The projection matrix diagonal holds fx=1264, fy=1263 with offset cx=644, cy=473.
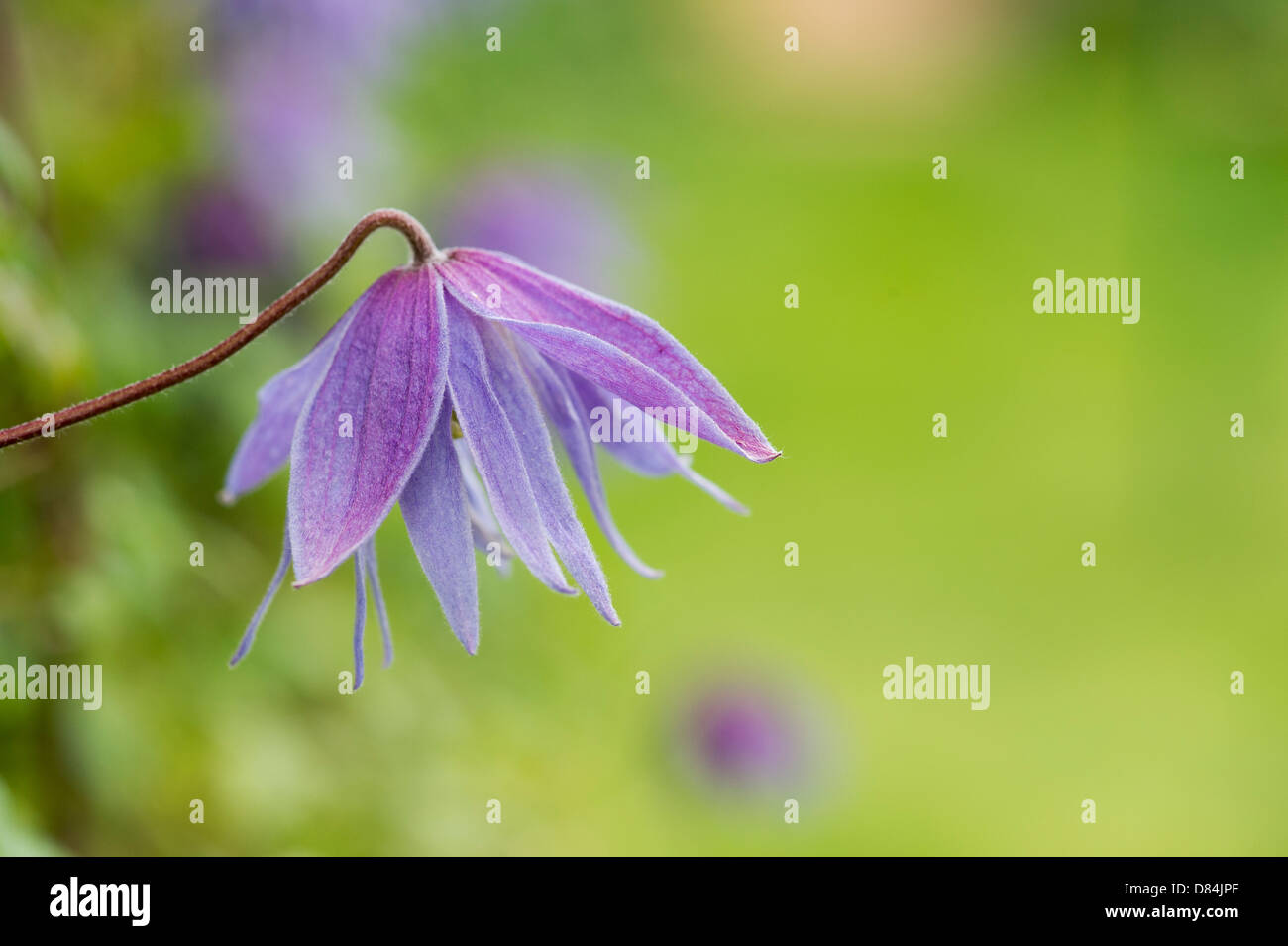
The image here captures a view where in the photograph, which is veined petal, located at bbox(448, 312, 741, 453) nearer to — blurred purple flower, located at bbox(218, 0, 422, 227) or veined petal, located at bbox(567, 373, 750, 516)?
veined petal, located at bbox(567, 373, 750, 516)

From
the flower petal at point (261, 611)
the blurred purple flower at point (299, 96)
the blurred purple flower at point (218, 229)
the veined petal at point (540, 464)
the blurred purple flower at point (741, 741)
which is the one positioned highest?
the blurred purple flower at point (299, 96)

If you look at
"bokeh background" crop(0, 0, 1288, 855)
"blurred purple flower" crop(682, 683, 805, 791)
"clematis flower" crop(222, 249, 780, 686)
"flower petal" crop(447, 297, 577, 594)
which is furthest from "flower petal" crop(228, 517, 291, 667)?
"blurred purple flower" crop(682, 683, 805, 791)

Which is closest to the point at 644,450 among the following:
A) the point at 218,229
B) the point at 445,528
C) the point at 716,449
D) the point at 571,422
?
the point at 571,422

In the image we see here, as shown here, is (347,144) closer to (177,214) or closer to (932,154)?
(177,214)

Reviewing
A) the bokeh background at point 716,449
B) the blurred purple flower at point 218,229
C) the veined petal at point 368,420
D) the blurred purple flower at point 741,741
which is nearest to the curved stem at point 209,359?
the veined petal at point 368,420

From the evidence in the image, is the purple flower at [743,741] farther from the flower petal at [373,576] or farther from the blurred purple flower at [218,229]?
the flower petal at [373,576]

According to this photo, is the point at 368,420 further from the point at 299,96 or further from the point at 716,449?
the point at 716,449

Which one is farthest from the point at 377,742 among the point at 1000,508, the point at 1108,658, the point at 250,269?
the point at 1000,508

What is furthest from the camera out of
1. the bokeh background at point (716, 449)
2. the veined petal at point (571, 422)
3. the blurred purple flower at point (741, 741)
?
the blurred purple flower at point (741, 741)
